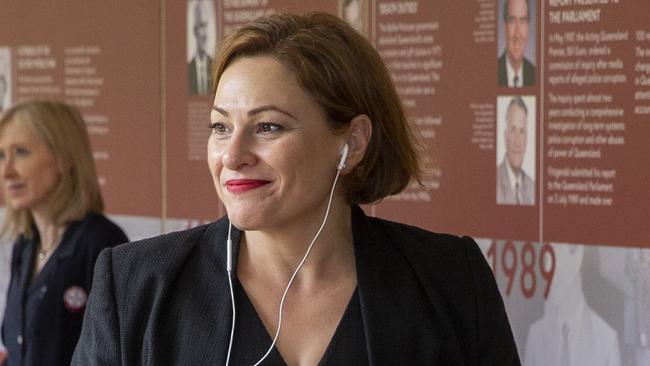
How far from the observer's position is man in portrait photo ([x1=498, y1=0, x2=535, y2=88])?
391 cm

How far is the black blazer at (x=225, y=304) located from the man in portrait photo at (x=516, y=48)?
55.8 inches

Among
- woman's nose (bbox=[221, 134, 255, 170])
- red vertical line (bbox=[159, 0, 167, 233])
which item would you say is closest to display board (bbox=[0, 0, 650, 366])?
red vertical line (bbox=[159, 0, 167, 233])

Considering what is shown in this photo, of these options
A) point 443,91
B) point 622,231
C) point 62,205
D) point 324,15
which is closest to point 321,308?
point 324,15

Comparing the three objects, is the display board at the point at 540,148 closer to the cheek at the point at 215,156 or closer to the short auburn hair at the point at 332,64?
the short auburn hair at the point at 332,64

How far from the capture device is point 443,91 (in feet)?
13.6

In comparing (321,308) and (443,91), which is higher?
(443,91)

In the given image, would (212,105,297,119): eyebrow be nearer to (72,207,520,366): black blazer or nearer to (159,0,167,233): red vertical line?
(72,207,520,366): black blazer

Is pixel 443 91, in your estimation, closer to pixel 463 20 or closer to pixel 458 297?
pixel 463 20

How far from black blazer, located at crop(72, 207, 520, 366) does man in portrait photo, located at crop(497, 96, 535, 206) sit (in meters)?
1.35

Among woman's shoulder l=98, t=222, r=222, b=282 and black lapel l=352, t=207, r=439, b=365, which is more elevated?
woman's shoulder l=98, t=222, r=222, b=282

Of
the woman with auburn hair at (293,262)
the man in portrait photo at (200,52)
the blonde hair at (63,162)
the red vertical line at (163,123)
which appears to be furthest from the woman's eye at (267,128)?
the red vertical line at (163,123)

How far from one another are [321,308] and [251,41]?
60 cm

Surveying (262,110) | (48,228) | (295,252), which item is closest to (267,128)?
(262,110)

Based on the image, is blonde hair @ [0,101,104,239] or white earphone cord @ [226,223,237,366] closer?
white earphone cord @ [226,223,237,366]
